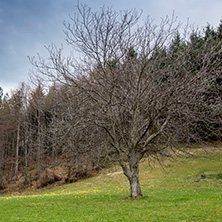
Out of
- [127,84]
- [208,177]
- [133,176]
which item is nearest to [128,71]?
[127,84]

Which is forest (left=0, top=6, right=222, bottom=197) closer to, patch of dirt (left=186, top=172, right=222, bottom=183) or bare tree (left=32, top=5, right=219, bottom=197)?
bare tree (left=32, top=5, right=219, bottom=197)

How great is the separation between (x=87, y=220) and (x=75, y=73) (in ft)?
22.0

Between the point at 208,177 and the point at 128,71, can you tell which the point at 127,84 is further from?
the point at 208,177

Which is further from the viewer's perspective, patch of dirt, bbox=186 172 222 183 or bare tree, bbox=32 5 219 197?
patch of dirt, bbox=186 172 222 183

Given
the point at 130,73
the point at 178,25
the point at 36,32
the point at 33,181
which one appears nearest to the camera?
the point at 178,25

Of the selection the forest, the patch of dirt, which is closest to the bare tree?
the forest

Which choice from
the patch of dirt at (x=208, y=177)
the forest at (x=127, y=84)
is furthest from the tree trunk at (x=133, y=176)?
the patch of dirt at (x=208, y=177)

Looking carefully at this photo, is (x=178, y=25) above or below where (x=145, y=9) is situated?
below

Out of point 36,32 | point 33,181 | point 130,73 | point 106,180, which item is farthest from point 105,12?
point 33,181

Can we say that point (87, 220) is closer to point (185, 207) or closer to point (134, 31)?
point (185, 207)

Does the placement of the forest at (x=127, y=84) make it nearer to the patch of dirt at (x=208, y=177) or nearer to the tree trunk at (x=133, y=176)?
the tree trunk at (x=133, y=176)

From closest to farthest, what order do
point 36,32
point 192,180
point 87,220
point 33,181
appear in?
point 87,220, point 36,32, point 192,180, point 33,181

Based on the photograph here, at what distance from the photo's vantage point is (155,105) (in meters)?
11.3

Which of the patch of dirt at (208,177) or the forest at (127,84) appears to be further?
the patch of dirt at (208,177)
